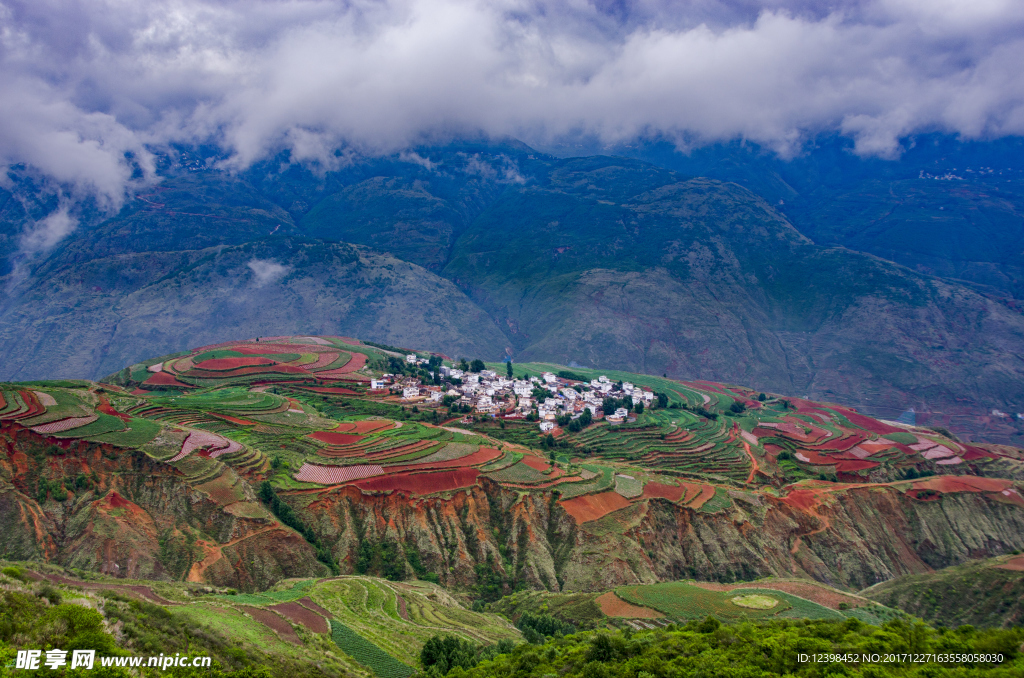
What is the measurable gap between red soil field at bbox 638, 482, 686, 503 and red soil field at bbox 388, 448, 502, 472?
17.4 meters

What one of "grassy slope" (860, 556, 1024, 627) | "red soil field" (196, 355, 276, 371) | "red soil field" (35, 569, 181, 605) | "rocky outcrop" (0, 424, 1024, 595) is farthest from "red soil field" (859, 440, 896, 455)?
"red soil field" (196, 355, 276, 371)

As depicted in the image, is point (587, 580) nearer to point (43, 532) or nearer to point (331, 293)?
point (43, 532)

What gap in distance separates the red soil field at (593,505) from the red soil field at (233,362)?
203 feet

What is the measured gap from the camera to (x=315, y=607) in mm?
33094

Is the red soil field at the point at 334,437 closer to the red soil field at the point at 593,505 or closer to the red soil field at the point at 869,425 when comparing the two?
the red soil field at the point at 593,505

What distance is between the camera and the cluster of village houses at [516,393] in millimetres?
87750

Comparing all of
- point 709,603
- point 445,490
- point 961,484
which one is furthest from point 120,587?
point 961,484

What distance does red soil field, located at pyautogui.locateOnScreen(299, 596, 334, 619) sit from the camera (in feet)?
106

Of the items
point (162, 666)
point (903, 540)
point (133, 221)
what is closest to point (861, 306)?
point (903, 540)

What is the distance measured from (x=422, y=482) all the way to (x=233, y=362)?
5413 centimetres

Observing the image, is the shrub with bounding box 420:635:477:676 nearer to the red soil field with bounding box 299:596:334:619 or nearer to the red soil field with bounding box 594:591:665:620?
the red soil field with bounding box 299:596:334:619

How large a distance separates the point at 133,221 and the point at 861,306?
26038 cm

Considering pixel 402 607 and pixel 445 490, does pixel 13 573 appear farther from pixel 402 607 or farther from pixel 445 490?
pixel 445 490

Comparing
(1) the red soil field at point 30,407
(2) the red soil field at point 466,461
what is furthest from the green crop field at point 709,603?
(1) the red soil field at point 30,407
